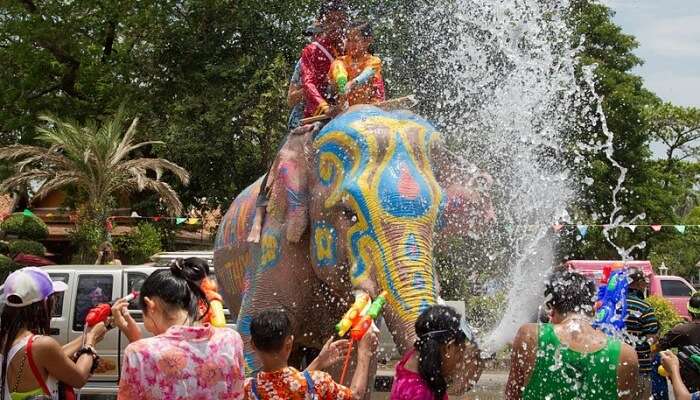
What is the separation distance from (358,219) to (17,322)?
3.04 meters

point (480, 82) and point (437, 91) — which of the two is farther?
point (437, 91)

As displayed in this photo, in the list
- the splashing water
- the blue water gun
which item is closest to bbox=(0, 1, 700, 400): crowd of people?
the blue water gun

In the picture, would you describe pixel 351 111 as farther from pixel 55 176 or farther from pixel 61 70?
pixel 61 70

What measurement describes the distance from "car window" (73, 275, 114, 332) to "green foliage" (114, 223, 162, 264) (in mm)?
11341

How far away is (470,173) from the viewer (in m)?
8.27

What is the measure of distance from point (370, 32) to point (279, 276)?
2242 millimetres

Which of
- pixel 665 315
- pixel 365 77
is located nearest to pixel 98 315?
pixel 365 77

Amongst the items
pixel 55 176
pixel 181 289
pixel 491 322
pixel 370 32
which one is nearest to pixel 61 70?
pixel 55 176

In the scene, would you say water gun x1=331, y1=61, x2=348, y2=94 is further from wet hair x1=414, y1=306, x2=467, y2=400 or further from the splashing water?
wet hair x1=414, y1=306, x2=467, y2=400

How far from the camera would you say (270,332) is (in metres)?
4.27

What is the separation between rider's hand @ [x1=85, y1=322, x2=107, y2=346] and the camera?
4.71 meters

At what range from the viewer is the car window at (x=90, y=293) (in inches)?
498

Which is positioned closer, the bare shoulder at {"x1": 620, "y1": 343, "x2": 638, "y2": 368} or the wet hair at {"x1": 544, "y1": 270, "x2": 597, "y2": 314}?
the bare shoulder at {"x1": 620, "y1": 343, "x2": 638, "y2": 368}

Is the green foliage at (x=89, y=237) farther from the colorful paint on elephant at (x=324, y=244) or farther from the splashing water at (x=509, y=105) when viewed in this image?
the colorful paint on elephant at (x=324, y=244)
